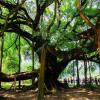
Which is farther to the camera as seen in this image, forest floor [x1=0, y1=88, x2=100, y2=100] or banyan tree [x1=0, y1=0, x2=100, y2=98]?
forest floor [x1=0, y1=88, x2=100, y2=100]

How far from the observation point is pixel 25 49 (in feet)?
69.7

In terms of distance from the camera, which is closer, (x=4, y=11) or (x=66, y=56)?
(x=66, y=56)

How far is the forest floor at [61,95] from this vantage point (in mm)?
13197

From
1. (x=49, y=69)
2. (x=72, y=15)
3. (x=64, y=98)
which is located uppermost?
(x=72, y=15)

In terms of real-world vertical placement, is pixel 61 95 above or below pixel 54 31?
below

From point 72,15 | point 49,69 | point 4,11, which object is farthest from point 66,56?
point 4,11

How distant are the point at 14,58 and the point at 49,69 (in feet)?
20.6

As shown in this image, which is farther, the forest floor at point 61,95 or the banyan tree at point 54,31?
the forest floor at point 61,95

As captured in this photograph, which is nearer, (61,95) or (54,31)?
(54,31)

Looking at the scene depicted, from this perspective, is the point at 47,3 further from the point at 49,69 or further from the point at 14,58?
the point at 14,58

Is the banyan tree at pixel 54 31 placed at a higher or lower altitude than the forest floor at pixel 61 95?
higher

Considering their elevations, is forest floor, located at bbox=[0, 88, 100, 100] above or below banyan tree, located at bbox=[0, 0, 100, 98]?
below

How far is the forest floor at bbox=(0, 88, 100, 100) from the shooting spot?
→ 43.3 ft

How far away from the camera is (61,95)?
13586mm
